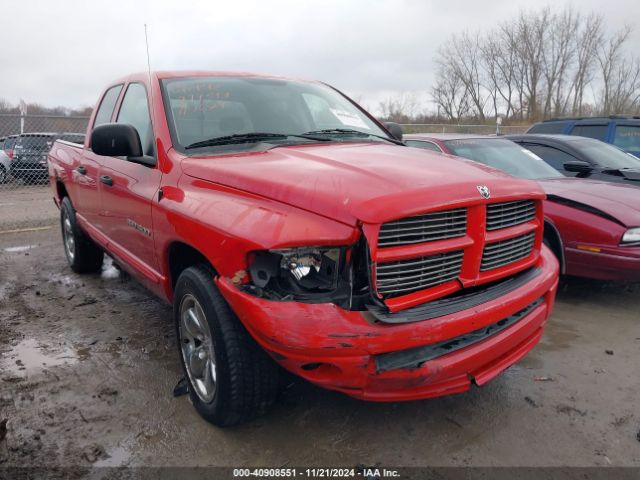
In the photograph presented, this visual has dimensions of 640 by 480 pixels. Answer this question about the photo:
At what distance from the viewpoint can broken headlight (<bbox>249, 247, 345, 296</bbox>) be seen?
7.13ft

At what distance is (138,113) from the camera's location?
11.9 feet

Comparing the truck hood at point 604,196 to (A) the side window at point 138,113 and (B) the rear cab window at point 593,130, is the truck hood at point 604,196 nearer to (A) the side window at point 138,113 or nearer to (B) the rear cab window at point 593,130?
(A) the side window at point 138,113

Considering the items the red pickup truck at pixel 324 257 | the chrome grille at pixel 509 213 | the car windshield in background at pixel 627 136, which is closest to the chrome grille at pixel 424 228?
the red pickup truck at pixel 324 257

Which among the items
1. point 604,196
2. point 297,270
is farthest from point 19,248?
point 604,196

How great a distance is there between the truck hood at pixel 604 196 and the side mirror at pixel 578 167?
57 centimetres

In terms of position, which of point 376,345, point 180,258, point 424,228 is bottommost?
point 376,345

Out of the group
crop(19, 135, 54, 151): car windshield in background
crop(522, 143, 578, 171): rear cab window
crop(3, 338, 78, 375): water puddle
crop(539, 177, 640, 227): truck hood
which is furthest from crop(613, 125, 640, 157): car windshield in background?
crop(19, 135, 54, 151): car windshield in background

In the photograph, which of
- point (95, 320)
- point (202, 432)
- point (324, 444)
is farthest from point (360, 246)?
point (95, 320)

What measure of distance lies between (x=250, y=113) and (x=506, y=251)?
184 cm

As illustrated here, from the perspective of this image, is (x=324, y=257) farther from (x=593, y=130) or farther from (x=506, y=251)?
(x=593, y=130)

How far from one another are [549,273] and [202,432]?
2063 millimetres

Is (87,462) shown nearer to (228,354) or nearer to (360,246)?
(228,354)

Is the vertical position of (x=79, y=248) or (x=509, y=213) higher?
(x=509, y=213)

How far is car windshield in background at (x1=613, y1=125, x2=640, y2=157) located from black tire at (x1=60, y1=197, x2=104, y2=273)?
27.6 feet
